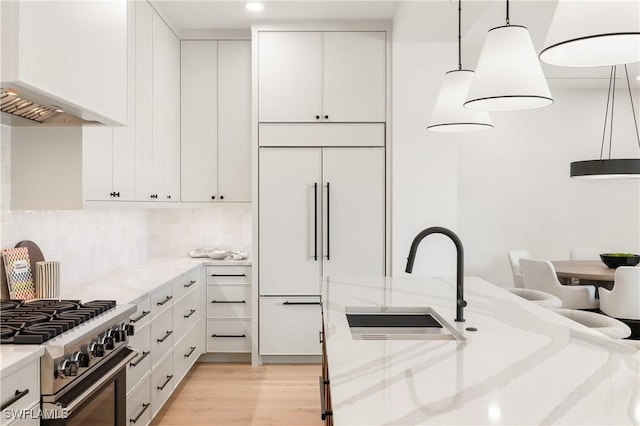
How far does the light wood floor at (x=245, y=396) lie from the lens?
3.18 m

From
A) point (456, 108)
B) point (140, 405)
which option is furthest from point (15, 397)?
point (456, 108)

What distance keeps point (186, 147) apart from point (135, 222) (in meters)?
0.78

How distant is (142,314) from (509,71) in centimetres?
214

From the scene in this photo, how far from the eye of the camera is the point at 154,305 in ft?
9.59

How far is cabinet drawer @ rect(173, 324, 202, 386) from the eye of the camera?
3445 millimetres

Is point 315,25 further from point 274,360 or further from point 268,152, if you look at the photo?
point 274,360

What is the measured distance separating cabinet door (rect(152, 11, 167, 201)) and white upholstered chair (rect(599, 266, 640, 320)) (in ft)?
11.9

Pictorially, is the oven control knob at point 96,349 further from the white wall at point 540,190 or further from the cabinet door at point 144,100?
the white wall at point 540,190

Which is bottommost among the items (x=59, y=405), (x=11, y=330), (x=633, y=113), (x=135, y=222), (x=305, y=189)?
(x=59, y=405)

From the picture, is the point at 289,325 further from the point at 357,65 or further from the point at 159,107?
the point at 357,65

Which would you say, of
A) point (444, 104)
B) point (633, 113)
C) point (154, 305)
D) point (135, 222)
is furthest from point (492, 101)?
point (633, 113)

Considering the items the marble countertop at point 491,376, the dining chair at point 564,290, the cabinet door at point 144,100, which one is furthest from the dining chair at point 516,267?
the cabinet door at point 144,100

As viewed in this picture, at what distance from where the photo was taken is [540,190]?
6117mm

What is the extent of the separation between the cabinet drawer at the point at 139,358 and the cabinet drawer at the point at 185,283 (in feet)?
1.93
